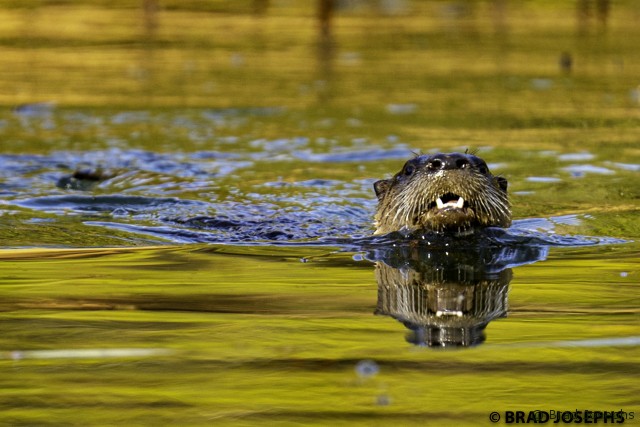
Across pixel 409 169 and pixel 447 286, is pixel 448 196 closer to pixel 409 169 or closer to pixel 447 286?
pixel 409 169

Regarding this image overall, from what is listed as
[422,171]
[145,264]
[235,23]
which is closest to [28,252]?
[145,264]

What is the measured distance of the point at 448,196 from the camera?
607cm

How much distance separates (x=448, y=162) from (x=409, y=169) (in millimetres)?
452

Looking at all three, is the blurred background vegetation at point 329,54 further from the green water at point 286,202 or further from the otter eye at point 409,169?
the otter eye at point 409,169

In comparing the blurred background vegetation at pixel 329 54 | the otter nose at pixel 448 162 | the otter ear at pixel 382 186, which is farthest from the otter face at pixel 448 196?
the blurred background vegetation at pixel 329 54

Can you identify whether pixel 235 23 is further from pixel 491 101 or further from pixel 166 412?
pixel 166 412

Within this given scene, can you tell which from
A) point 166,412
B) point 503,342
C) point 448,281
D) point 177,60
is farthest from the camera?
point 177,60

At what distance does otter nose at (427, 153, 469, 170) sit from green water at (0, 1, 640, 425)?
0.61m

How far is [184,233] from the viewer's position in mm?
7285

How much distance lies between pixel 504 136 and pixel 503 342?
7.05 m

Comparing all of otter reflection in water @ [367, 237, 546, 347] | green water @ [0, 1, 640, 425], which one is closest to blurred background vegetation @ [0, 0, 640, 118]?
green water @ [0, 1, 640, 425]

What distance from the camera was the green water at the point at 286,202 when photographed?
→ 3.67 metres

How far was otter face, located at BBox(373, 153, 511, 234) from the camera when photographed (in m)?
5.88

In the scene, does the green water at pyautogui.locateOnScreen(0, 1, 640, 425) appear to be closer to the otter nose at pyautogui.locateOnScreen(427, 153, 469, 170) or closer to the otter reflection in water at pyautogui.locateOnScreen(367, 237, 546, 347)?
the otter reflection in water at pyautogui.locateOnScreen(367, 237, 546, 347)
